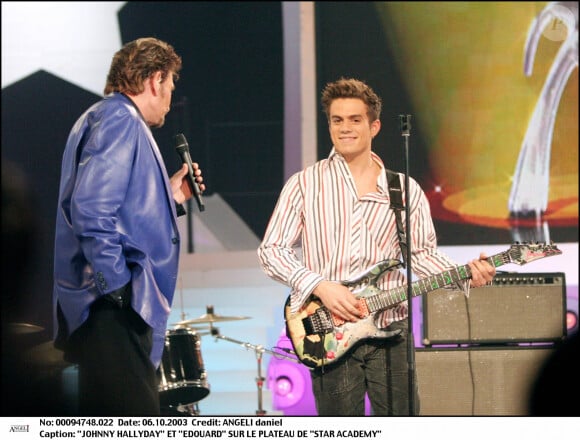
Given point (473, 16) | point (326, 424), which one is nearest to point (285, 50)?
point (473, 16)

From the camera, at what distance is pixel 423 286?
3.41 m

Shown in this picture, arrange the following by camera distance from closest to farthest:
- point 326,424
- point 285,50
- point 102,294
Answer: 1. point 102,294
2. point 326,424
3. point 285,50

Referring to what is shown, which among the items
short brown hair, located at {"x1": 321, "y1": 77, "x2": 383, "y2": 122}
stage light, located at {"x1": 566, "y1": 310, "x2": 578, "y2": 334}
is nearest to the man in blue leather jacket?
short brown hair, located at {"x1": 321, "y1": 77, "x2": 383, "y2": 122}

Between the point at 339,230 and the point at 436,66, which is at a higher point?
the point at 436,66

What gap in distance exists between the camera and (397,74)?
267 inches

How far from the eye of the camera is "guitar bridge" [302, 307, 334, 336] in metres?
3.37

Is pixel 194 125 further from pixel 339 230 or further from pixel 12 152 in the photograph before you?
pixel 339 230

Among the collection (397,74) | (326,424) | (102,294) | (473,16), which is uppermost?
(473,16)

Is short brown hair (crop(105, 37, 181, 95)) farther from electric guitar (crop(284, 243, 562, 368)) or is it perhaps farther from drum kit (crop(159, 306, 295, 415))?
drum kit (crop(159, 306, 295, 415))

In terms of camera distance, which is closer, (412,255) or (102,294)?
(102,294)

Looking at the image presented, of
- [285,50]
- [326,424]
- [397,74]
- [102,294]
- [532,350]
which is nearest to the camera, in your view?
[102,294]

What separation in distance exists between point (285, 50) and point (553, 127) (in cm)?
222

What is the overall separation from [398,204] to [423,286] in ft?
1.08

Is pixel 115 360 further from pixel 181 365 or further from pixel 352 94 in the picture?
pixel 181 365
